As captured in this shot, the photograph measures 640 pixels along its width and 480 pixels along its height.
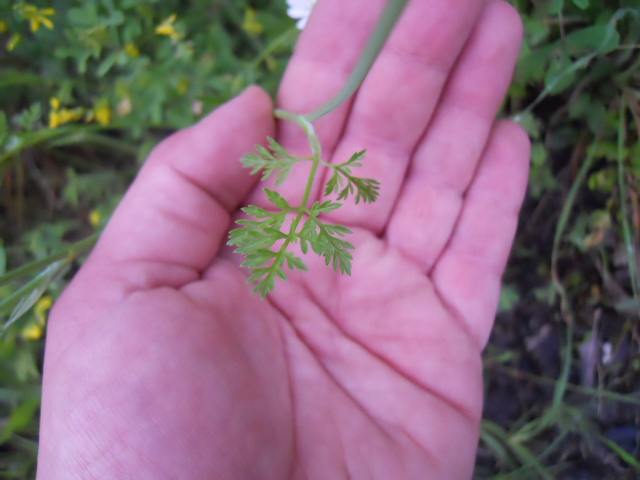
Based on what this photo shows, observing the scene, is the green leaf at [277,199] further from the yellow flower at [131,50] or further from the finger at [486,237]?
the yellow flower at [131,50]

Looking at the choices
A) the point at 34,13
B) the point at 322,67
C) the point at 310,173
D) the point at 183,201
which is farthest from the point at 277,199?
the point at 34,13

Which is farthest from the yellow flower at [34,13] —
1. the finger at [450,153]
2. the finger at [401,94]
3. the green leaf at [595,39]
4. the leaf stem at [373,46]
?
the green leaf at [595,39]

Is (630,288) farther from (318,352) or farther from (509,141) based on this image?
(318,352)

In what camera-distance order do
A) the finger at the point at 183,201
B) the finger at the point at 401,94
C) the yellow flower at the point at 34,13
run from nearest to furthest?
the finger at the point at 183,201
the finger at the point at 401,94
the yellow flower at the point at 34,13

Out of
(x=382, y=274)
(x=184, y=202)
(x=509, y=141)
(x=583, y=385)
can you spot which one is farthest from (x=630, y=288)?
(x=184, y=202)

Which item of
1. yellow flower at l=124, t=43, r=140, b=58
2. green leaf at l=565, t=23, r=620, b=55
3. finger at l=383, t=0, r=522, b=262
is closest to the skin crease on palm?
finger at l=383, t=0, r=522, b=262

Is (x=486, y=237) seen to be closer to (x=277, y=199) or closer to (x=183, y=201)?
(x=277, y=199)

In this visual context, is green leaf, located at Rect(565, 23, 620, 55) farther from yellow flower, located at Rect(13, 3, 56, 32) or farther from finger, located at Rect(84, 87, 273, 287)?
yellow flower, located at Rect(13, 3, 56, 32)
